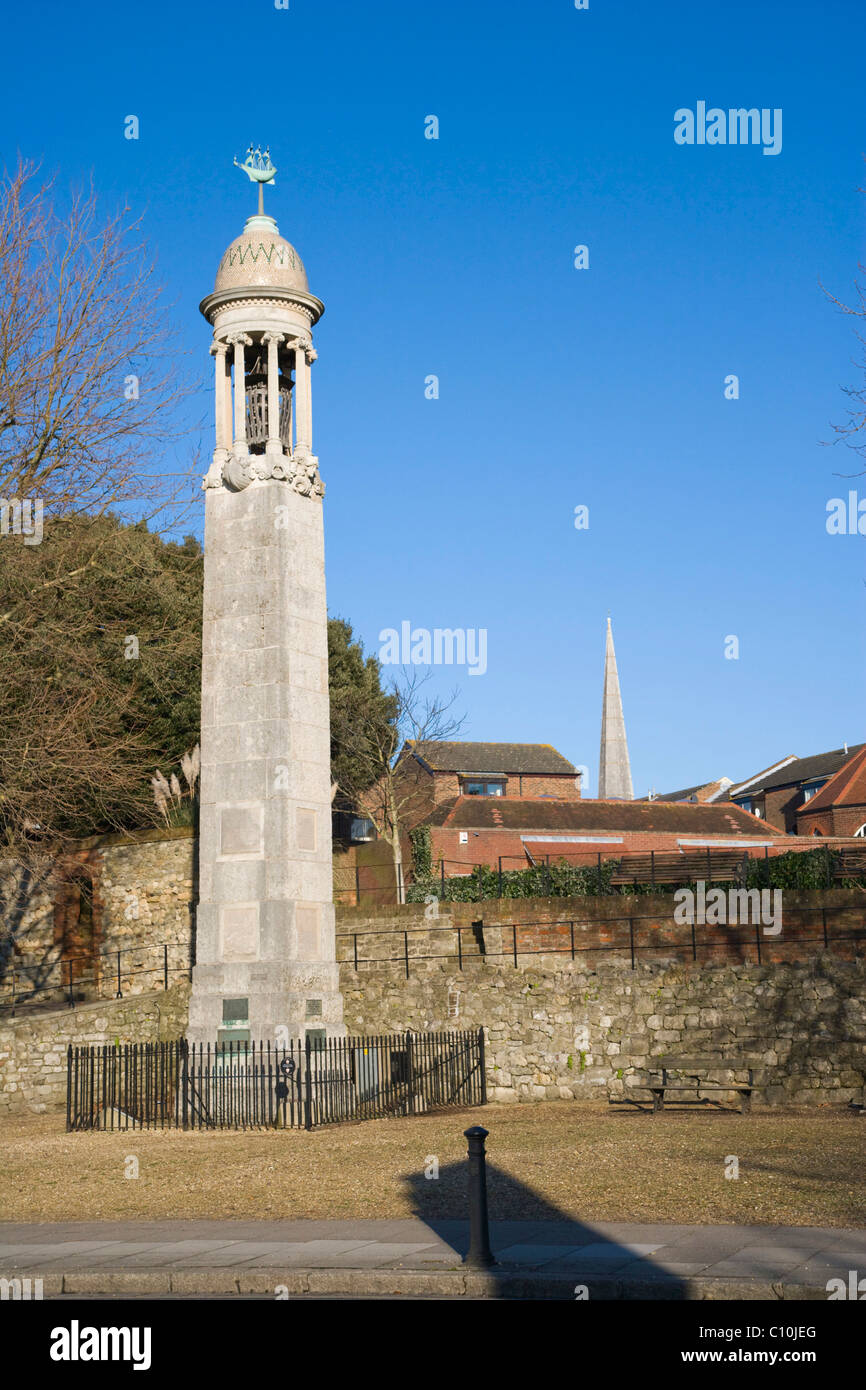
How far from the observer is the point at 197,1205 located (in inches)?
461

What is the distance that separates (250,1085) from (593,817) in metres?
24.1

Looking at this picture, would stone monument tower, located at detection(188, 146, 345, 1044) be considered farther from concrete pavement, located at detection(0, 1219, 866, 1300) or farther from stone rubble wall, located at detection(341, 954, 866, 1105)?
concrete pavement, located at detection(0, 1219, 866, 1300)

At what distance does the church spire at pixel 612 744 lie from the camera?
7488 cm

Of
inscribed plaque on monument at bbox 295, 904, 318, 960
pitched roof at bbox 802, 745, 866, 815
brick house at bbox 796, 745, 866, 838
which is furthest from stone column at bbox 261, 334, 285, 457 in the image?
pitched roof at bbox 802, 745, 866, 815

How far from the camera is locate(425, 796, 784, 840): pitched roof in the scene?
40062mm

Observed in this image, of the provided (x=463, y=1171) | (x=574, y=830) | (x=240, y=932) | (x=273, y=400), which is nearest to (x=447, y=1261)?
(x=463, y=1171)

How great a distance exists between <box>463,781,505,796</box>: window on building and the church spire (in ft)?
73.0

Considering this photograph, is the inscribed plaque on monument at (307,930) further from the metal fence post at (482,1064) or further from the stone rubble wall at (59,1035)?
the stone rubble wall at (59,1035)

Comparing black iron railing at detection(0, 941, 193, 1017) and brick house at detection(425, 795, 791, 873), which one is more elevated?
brick house at detection(425, 795, 791, 873)

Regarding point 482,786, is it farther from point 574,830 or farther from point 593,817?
point 574,830

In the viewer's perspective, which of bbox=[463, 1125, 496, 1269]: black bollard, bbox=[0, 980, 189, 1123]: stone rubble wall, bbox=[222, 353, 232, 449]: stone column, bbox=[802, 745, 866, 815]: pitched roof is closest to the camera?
bbox=[463, 1125, 496, 1269]: black bollard

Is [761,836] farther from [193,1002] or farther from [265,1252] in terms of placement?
[265,1252]

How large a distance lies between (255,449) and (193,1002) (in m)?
9.66
